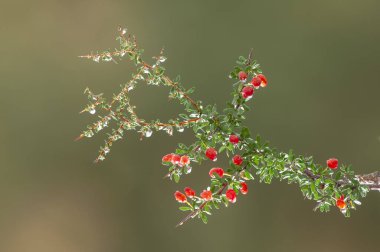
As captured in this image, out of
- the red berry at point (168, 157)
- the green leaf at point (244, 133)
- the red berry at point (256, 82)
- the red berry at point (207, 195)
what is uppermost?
the red berry at point (256, 82)

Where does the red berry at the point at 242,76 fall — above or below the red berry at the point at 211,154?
above

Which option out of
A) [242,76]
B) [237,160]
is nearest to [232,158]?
[237,160]

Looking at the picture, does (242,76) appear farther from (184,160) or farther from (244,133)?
(184,160)

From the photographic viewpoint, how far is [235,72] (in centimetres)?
404

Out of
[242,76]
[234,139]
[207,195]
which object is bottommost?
[207,195]

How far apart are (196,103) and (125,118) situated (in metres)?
0.70

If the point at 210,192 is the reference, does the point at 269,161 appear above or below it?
above

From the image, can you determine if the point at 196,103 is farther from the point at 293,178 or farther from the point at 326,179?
the point at 326,179

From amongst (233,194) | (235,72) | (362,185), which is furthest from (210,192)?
(362,185)

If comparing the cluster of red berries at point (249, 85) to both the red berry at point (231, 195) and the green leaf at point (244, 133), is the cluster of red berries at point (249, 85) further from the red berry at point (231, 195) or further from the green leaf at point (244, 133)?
the red berry at point (231, 195)

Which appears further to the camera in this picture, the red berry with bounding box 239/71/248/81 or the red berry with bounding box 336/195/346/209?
the red berry with bounding box 239/71/248/81

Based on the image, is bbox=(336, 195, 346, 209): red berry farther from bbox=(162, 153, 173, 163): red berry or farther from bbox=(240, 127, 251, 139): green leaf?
bbox=(162, 153, 173, 163): red berry

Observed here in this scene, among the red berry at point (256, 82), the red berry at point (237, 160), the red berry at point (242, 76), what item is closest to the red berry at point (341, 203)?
the red berry at point (237, 160)

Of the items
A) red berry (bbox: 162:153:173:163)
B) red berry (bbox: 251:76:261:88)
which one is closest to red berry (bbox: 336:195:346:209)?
red berry (bbox: 251:76:261:88)
